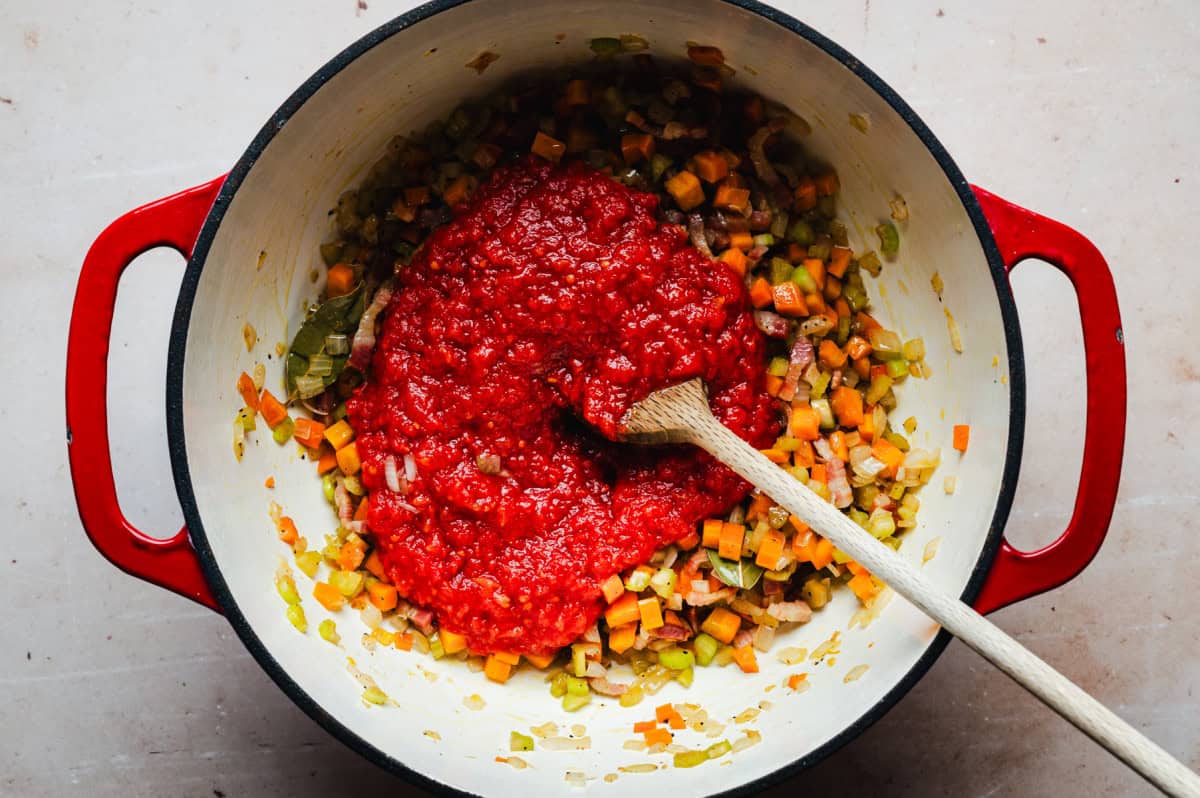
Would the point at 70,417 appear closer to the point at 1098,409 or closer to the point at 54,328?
the point at 54,328

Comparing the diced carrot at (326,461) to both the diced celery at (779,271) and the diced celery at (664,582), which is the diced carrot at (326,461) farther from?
the diced celery at (779,271)

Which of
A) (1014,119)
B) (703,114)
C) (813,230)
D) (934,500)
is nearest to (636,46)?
(703,114)

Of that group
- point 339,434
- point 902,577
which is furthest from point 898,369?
point 339,434

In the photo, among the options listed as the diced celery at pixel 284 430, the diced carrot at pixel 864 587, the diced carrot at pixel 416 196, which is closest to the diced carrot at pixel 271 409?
the diced celery at pixel 284 430

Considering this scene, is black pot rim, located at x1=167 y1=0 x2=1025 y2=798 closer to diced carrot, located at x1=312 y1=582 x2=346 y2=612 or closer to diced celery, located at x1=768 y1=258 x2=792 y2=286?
diced carrot, located at x1=312 y1=582 x2=346 y2=612

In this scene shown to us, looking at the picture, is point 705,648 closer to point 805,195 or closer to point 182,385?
point 805,195

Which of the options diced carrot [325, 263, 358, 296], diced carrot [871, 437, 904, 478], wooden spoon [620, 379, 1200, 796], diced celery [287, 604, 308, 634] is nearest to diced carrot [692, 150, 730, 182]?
wooden spoon [620, 379, 1200, 796]
